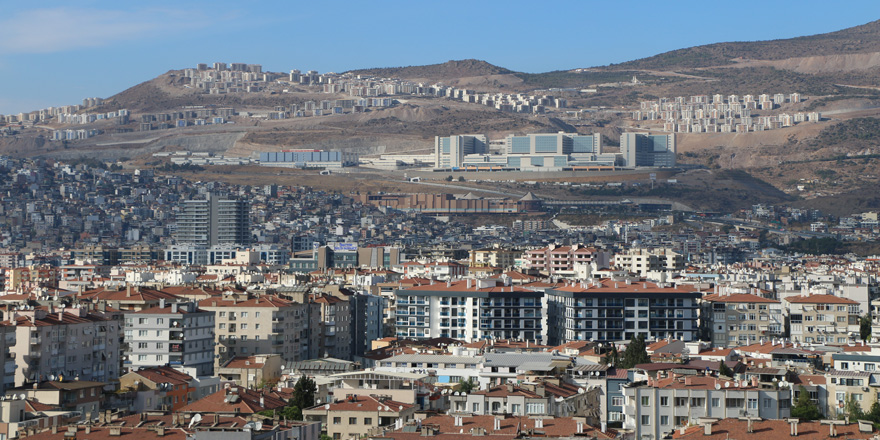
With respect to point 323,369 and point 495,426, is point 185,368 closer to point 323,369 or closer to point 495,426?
point 323,369

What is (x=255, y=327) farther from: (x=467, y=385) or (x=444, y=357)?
(x=467, y=385)

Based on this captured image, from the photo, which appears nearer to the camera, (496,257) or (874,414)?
(874,414)

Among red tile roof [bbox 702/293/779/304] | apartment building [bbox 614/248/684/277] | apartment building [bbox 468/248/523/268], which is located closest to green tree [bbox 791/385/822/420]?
red tile roof [bbox 702/293/779/304]

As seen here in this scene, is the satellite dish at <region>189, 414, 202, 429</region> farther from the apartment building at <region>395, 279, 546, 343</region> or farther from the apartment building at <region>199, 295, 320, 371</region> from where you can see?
the apartment building at <region>395, 279, 546, 343</region>

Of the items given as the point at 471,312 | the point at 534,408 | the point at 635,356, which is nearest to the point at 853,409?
the point at 534,408

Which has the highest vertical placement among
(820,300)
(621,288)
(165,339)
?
(621,288)

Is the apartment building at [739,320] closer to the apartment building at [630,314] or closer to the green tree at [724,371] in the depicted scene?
the apartment building at [630,314]
